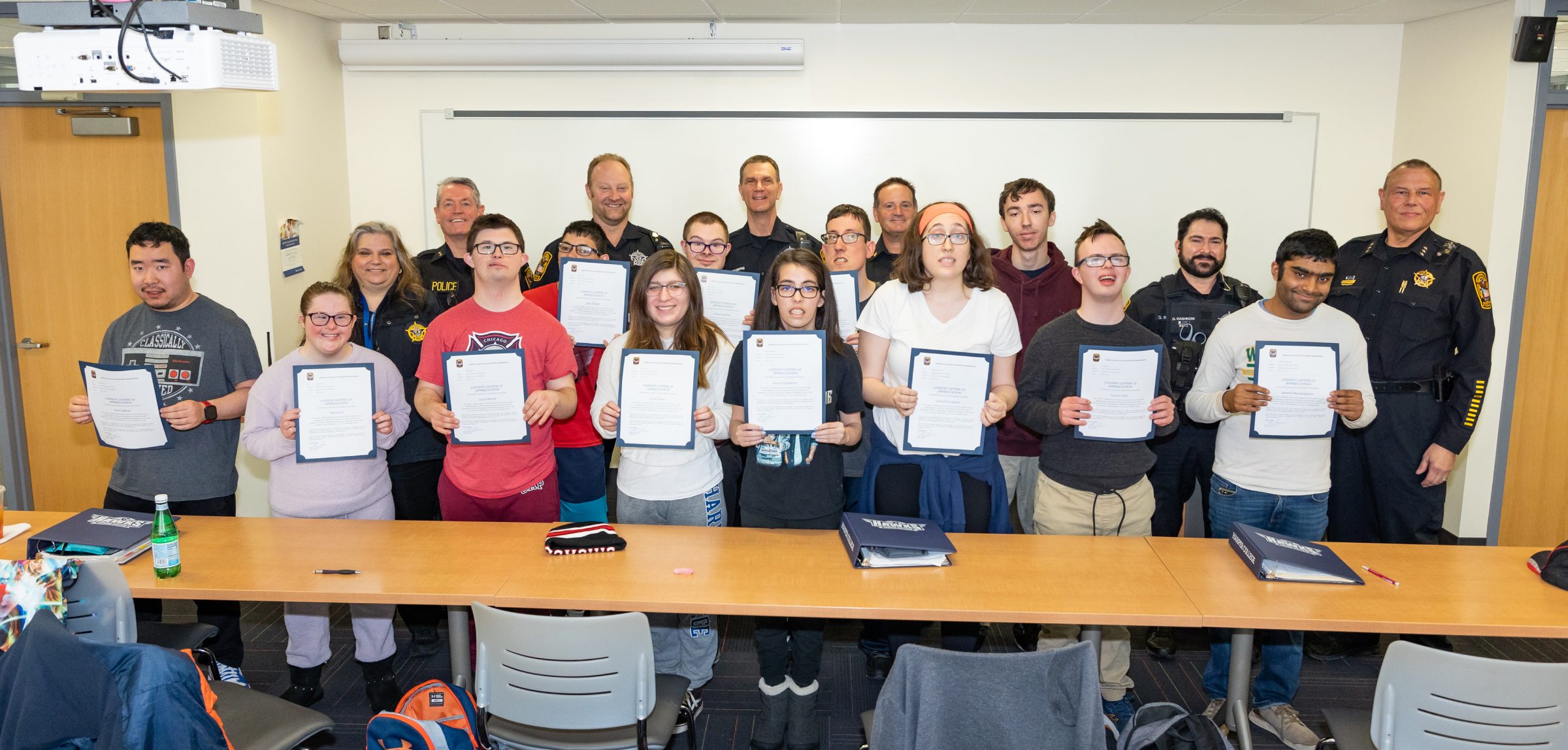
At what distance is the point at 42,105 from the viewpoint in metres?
5.23

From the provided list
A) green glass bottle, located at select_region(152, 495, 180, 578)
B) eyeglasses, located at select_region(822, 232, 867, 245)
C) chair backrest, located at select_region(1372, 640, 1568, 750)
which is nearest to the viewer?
chair backrest, located at select_region(1372, 640, 1568, 750)

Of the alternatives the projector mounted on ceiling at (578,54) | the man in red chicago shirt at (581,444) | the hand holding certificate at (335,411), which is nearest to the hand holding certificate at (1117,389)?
the man in red chicago shirt at (581,444)

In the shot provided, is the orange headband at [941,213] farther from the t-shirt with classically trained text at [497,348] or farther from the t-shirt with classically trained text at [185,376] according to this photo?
the t-shirt with classically trained text at [185,376]

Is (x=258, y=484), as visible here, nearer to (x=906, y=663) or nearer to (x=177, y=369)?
(x=177, y=369)

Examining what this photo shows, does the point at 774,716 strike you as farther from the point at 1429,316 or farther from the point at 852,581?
the point at 1429,316

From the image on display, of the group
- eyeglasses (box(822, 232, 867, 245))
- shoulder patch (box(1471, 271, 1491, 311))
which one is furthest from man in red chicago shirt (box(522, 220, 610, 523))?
shoulder patch (box(1471, 271, 1491, 311))

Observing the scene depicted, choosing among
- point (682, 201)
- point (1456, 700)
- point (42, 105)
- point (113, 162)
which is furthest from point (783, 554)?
point (42, 105)

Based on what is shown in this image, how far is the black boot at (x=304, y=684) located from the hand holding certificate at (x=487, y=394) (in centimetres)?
107

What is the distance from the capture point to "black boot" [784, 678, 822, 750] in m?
3.30

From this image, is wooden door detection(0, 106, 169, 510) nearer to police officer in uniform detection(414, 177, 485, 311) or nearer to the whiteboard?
the whiteboard

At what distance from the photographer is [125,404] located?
11.2 ft

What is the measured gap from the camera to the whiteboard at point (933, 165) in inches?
231

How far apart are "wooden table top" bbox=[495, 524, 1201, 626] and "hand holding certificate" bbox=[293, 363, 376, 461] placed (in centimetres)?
76

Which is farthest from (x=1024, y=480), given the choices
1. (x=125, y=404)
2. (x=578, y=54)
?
(x=578, y=54)
